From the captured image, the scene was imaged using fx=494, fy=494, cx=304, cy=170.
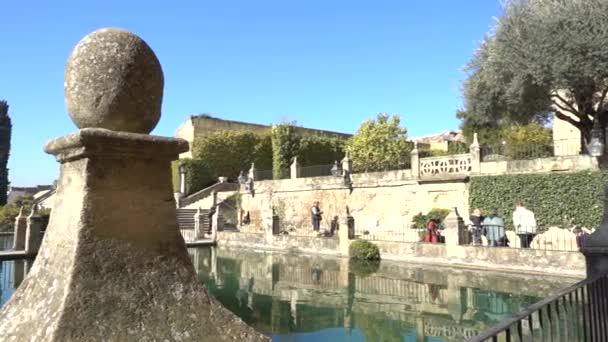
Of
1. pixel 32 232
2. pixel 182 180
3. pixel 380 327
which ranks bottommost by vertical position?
pixel 380 327

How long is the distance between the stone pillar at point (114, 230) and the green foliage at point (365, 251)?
16578 millimetres

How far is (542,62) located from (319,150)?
82.9 feet

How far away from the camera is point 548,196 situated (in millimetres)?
19281

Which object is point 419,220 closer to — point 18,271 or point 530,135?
point 530,135

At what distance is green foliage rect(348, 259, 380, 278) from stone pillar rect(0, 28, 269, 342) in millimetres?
13481

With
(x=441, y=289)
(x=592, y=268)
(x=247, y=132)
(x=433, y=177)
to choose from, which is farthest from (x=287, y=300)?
(x=247, y=132)

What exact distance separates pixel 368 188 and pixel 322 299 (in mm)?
14699

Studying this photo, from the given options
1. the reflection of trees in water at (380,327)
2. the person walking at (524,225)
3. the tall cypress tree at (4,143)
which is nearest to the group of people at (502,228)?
the person walking at (524,225)

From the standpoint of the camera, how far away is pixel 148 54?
2.40 meters

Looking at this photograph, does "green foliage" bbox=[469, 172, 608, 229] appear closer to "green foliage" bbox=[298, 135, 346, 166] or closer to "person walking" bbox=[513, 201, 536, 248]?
"person walking" bbox=[513, 201, 536, 248]

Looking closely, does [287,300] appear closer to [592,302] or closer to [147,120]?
[592,302]

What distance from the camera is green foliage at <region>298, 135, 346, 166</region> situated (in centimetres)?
4080

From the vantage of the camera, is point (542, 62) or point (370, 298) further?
point (542, 62)

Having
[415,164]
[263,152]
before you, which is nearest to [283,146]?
[263,152]
